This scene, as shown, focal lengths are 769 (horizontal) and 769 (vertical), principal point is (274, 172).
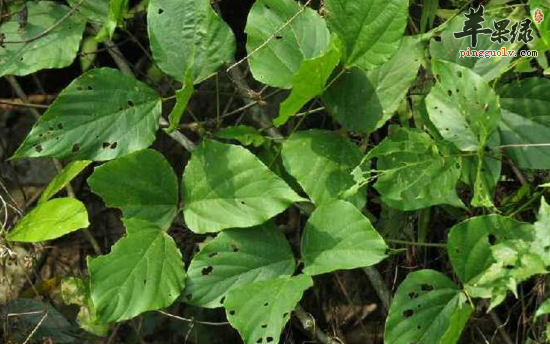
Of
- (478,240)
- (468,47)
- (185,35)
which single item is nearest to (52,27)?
(185,35)

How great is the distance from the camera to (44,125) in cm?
126

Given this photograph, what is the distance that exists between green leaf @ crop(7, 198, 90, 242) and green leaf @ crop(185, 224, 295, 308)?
0.21 metres

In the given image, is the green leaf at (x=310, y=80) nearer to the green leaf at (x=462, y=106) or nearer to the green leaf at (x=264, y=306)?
the green leaf at (x=462, y=106)

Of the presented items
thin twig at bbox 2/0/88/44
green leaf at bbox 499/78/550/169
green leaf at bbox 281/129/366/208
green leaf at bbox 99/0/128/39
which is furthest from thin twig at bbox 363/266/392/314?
thin twig at bbox 2/0/88/44

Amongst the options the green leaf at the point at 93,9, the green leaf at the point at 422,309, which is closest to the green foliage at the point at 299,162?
the green leaf at the point at 422,309

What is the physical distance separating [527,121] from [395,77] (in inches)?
9.0

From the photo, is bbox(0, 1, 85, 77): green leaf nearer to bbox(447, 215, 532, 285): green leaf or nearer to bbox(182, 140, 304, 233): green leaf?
bbox(182, 140, 304, 233): green leaf

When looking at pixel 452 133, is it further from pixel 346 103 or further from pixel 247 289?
pixel 247 289

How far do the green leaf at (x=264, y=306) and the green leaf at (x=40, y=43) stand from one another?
22.1 inches

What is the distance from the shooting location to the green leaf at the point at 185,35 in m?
1.29

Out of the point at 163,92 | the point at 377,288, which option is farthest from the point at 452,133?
the point at 163,92

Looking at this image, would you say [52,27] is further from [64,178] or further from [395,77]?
[395,77]

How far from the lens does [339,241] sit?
1.21 metres

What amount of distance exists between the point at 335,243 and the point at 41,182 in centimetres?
102
